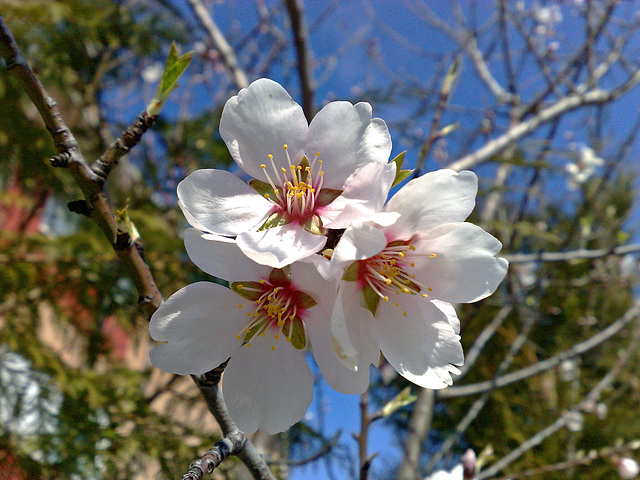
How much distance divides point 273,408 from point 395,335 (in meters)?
0.19

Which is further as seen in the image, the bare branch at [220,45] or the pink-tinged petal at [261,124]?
the bare branch at [220,45]

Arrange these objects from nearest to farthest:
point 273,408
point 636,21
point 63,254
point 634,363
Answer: point 273,408, point 63,254, point 636,21, point 634,363

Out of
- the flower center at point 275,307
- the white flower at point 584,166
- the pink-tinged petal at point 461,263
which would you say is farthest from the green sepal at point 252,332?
the white flower at point 584,166

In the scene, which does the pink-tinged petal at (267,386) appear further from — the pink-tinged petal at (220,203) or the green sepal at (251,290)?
the pink-tinged petal at (220,203)

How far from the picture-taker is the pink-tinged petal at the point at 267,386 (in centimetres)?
57

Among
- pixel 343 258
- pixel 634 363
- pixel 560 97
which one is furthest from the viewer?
pixel 634 363

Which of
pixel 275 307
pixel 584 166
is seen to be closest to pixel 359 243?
pixel 275 307

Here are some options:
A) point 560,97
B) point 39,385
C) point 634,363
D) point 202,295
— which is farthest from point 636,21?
point 39,385

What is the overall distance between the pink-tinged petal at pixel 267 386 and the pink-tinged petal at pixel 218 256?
103mm

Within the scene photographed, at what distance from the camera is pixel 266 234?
56 centimetres

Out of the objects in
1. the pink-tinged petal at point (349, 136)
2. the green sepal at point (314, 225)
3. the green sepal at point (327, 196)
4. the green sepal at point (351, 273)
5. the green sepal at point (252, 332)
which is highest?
the pink-tinged petal at point (349, 136)

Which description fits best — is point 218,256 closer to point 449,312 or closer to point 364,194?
point 364,194

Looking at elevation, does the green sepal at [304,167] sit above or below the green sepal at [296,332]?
above

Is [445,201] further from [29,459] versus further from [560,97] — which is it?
[560,97]
